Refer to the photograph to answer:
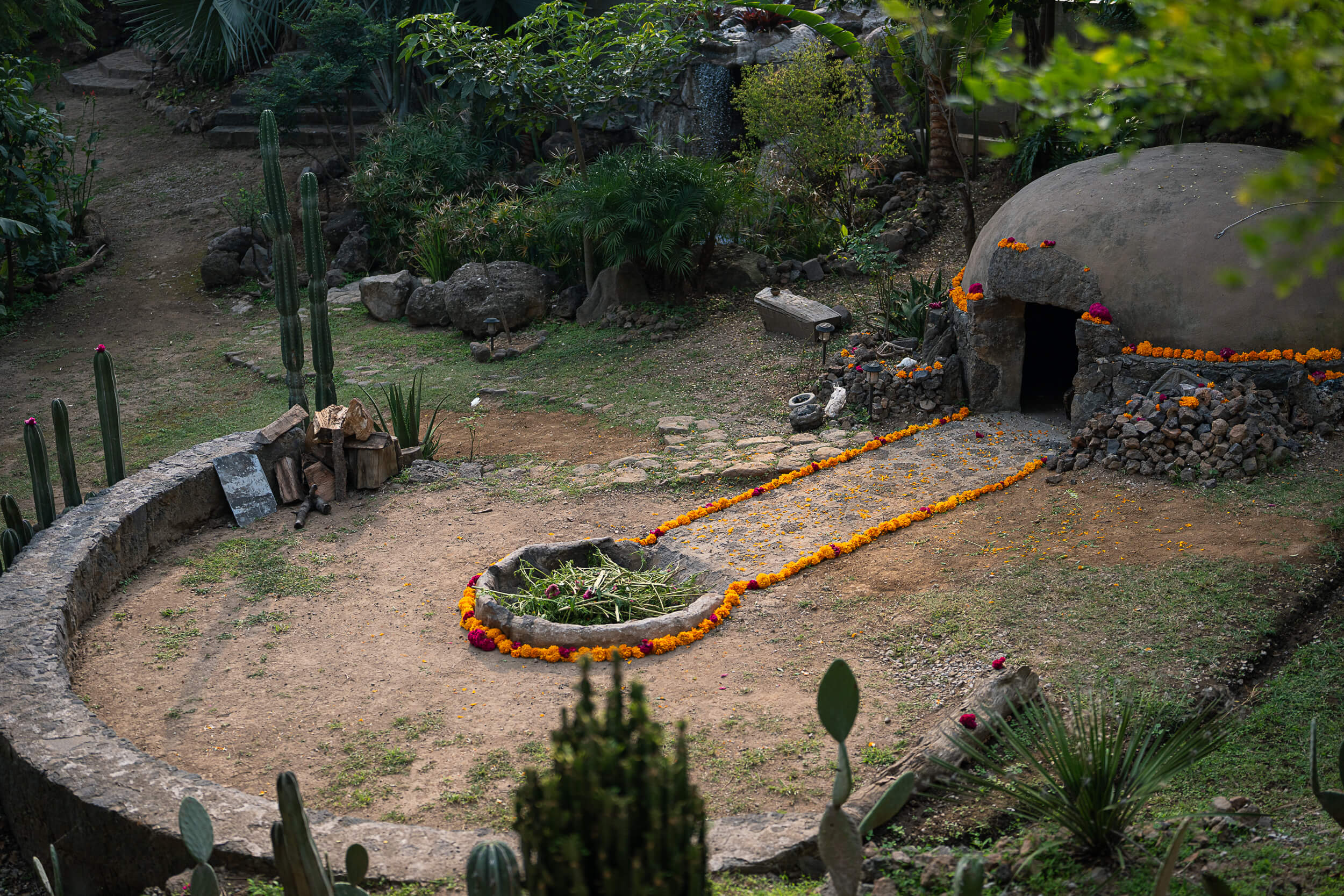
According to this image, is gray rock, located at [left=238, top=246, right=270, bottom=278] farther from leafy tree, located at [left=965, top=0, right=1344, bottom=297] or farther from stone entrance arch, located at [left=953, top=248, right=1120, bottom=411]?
leafy tree, located at [left=965, top=0, right=1344, bottom=297]

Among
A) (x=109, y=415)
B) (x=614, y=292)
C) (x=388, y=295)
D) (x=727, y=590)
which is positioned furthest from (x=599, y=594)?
(x=388, y=295)

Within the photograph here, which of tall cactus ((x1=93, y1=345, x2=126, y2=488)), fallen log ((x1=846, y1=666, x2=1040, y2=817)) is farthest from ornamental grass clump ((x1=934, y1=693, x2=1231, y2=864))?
tall cactus ((x1=93, y1=345, x2=126, y2=488))

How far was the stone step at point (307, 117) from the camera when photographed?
19312 millimetres

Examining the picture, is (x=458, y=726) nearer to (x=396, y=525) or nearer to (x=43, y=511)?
(x=396, y=525)

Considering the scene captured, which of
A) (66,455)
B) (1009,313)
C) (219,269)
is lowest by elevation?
(219,269)

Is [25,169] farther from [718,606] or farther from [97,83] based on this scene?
[718,606]

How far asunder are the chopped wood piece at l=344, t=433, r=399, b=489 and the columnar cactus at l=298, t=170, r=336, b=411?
724 millimetres

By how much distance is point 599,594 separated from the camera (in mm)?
6781

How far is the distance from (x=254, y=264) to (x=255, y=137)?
15.3ft

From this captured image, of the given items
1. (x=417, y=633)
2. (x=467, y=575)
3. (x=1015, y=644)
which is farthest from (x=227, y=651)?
(x=1015, y=644)

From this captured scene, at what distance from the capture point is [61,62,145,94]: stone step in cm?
2120

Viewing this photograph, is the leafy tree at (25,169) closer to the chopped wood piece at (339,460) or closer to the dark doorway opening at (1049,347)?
the chopped wood piece at (339,460)

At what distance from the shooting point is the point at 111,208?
17.7m

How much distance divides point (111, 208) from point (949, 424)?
14.9 m
